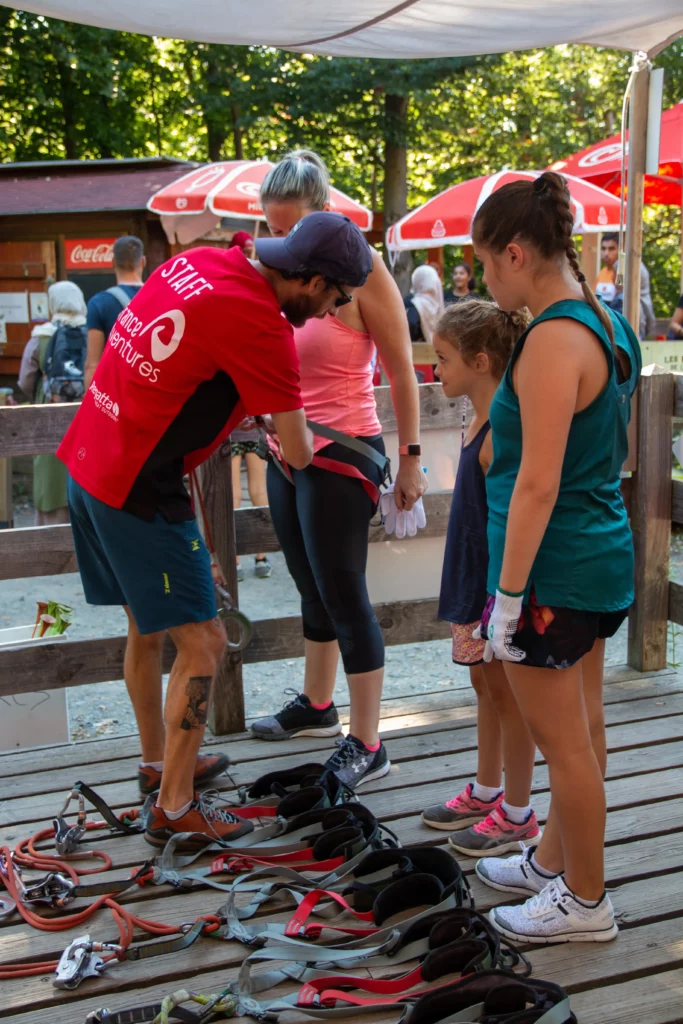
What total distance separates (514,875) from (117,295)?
16.3ft

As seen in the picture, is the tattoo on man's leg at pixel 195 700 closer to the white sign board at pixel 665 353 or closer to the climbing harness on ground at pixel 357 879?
the climbing harness on ground at pixel 357 879

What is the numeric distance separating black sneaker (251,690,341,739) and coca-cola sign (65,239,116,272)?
11.1 m

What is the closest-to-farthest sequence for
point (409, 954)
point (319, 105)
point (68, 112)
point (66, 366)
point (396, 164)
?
point (409, 954) → point (66, 366) → point (396, 164) → point (319, 105) → point (68, 112)

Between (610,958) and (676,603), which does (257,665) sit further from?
(610,958)

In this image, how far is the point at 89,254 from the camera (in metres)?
13.8

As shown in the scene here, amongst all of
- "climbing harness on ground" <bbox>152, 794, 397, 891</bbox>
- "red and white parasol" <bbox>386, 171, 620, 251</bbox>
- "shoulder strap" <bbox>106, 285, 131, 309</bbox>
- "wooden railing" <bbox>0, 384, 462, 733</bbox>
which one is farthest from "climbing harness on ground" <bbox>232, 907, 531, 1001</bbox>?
"red and white parasol" <bbox>386, 171, 620, 251</bbox>

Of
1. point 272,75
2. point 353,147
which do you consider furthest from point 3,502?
point 353,147

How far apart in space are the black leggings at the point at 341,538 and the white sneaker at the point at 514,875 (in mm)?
812

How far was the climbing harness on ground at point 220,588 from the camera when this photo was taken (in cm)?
360

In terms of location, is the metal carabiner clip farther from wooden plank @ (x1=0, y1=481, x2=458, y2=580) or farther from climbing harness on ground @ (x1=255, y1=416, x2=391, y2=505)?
climbing harness on ground @ (x1=255, y1=416, x2=391, y2=505)

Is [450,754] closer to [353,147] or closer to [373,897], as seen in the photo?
[373,897]

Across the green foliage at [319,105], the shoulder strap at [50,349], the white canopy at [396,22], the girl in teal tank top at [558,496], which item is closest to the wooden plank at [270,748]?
the girl in teal tank top at [558,496]

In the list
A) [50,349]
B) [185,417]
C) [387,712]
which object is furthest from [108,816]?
[50,349]

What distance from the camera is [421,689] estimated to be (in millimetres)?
5297
